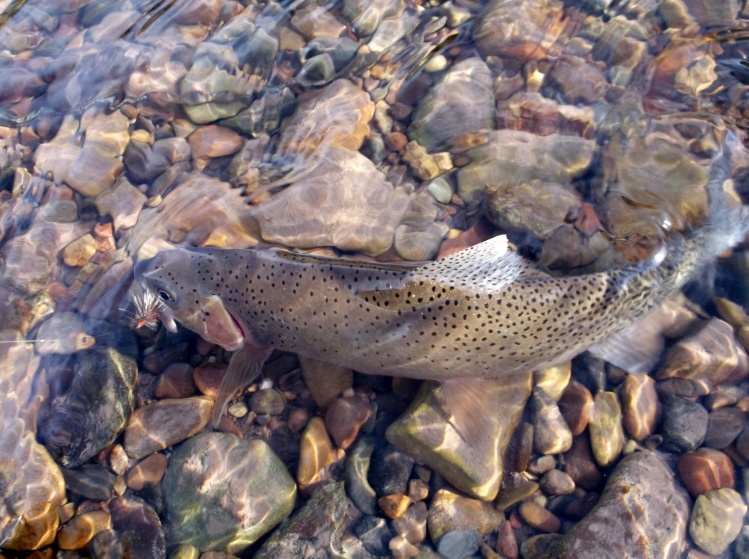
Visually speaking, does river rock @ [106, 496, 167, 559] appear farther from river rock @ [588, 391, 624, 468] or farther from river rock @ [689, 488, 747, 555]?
river rock @ [689, 488, 747, 555]

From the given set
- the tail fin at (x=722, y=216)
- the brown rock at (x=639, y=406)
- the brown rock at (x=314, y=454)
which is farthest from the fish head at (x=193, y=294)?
the tail fin at (x=722, y=216)

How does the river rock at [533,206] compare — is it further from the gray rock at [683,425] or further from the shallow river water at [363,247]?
the gray rock at [683,425]

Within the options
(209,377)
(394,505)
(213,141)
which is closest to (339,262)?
(209,377)

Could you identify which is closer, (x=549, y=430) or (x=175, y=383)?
(x=549, y=430)

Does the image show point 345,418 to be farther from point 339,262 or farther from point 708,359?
point 708,359

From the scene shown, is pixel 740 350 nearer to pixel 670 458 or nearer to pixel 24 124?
pixel 670 458
